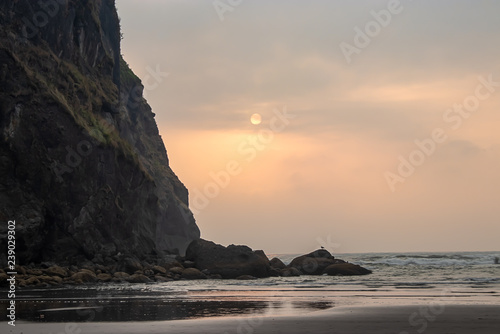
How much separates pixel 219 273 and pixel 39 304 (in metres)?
31.0

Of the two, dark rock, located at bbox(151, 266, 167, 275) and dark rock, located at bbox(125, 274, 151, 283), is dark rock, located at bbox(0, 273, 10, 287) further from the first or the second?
dark rock, located at bbox(151, 266, 167, 275)

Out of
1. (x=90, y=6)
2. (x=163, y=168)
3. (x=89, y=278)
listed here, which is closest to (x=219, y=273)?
(x=89, y=278)

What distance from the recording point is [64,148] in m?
54.2

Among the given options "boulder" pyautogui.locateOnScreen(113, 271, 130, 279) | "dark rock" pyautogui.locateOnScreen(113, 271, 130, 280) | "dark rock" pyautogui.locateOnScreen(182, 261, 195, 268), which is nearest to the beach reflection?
"dark rock" pyautogui.locateOnScreen(113, 271, 130, 280)

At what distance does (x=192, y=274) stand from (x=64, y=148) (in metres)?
17.3

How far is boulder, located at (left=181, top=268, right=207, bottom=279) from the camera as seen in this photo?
51.2 m

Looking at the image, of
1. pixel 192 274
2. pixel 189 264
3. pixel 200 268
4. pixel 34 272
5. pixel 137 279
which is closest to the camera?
pixel 34 272

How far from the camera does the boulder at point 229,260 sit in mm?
53500

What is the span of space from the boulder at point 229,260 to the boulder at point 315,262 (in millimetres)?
5497

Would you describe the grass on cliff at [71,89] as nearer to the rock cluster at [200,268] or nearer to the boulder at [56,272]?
the rock cluster at [200,268]

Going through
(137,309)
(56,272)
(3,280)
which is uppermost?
(56,272)

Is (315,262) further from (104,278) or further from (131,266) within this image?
(104,278)

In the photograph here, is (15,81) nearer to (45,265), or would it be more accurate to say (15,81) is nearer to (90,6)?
(45,265)

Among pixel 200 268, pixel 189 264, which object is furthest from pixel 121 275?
pixel 189 264
